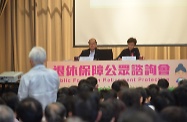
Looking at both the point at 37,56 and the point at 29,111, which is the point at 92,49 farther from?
the point at 29,111

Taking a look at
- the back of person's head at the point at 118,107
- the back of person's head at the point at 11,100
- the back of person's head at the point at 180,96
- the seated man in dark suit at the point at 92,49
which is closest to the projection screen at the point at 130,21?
the seated man in dark suit at the point at 92,49

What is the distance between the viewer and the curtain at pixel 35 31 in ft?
24.8

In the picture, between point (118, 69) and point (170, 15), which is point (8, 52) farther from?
point (170, 15)

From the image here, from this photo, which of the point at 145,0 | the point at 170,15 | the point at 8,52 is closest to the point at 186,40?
the point at 170,15

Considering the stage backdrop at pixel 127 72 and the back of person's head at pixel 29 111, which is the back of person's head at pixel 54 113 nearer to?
the back of person's head at pixel 29 111

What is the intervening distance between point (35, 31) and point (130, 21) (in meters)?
2.00

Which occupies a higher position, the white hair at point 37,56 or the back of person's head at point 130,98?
the white hair at point 37,56

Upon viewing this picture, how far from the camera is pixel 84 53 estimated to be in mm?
6203

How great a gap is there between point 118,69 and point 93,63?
0.40m

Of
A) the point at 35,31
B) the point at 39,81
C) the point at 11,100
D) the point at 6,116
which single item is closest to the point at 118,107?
the point at 6,116

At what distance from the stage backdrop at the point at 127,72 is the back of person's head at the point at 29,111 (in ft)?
11.9

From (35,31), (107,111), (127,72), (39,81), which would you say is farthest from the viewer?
(35,31)

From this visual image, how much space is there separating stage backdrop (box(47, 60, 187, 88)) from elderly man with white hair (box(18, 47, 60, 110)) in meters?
2.33

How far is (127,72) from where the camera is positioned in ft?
18.4
